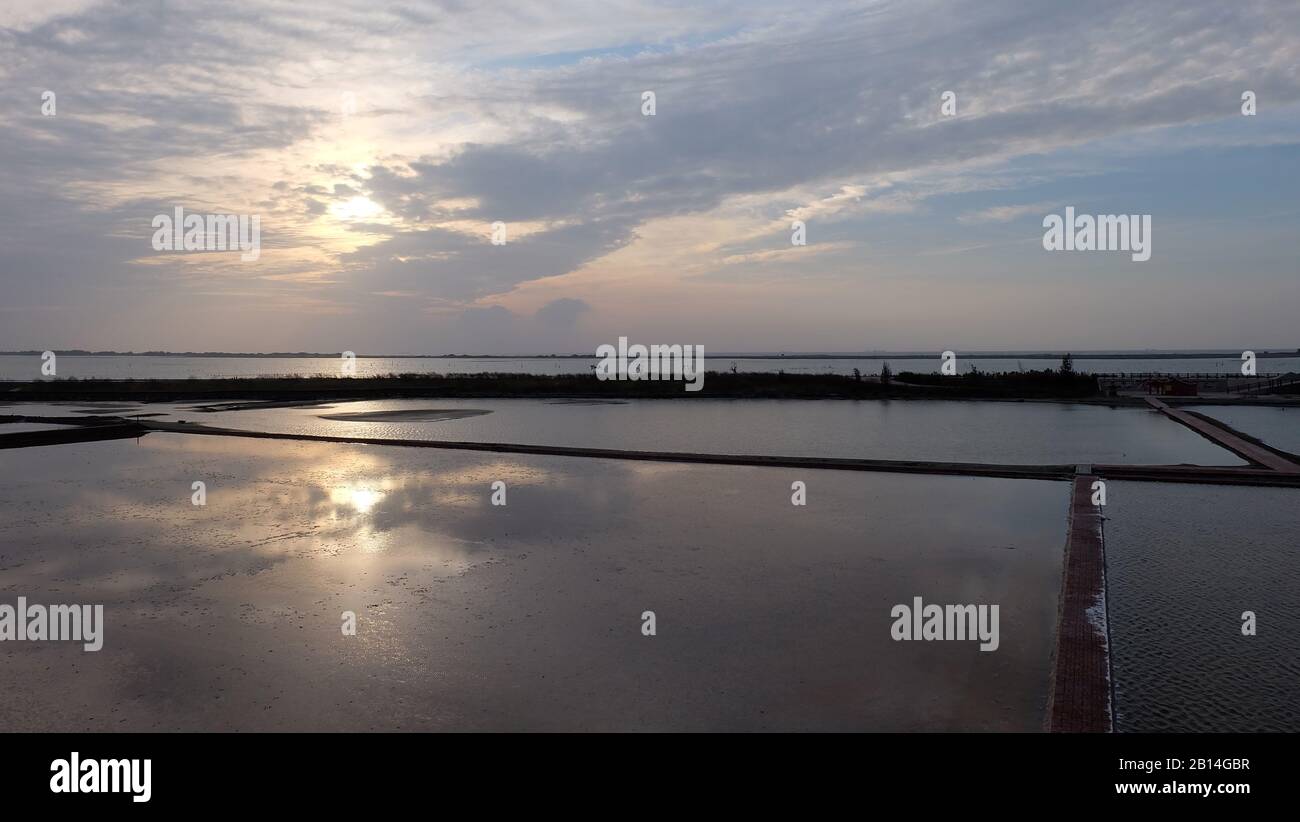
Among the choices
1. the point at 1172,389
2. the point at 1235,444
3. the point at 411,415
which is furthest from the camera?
the point at 1172,389

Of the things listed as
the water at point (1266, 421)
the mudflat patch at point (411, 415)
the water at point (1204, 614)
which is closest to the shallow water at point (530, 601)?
the water at point (1204, 614)

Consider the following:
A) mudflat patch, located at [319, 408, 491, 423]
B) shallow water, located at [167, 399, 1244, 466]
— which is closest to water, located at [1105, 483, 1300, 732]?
shallow water, located at [167, 399, 1244, 466]

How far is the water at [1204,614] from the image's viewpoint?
620 centimetres

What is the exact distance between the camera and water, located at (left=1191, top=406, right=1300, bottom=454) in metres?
24.9

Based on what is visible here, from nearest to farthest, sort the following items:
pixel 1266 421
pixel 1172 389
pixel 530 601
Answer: pixel 530 601 → pixel 1266 421 → pixel 1172 389

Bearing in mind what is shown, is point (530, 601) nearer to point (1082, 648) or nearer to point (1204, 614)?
point (1082, 648)

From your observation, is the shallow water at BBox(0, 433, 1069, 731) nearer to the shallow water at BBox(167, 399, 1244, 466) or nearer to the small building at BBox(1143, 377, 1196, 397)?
the shallow water at BBox(167, 399, 1244, 466)

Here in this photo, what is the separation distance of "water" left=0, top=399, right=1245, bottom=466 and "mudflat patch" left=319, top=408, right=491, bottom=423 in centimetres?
67

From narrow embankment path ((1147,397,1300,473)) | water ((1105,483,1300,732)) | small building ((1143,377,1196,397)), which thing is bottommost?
water ((1105,483,1300,732))

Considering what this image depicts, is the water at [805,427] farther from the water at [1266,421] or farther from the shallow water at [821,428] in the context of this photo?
the water at [1266,421]

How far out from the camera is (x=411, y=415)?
131 feet

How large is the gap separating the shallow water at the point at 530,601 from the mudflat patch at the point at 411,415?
19.0 meters

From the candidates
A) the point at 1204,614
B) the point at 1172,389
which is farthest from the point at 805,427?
the point at 1172,389

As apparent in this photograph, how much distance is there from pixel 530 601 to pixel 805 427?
975 inches
